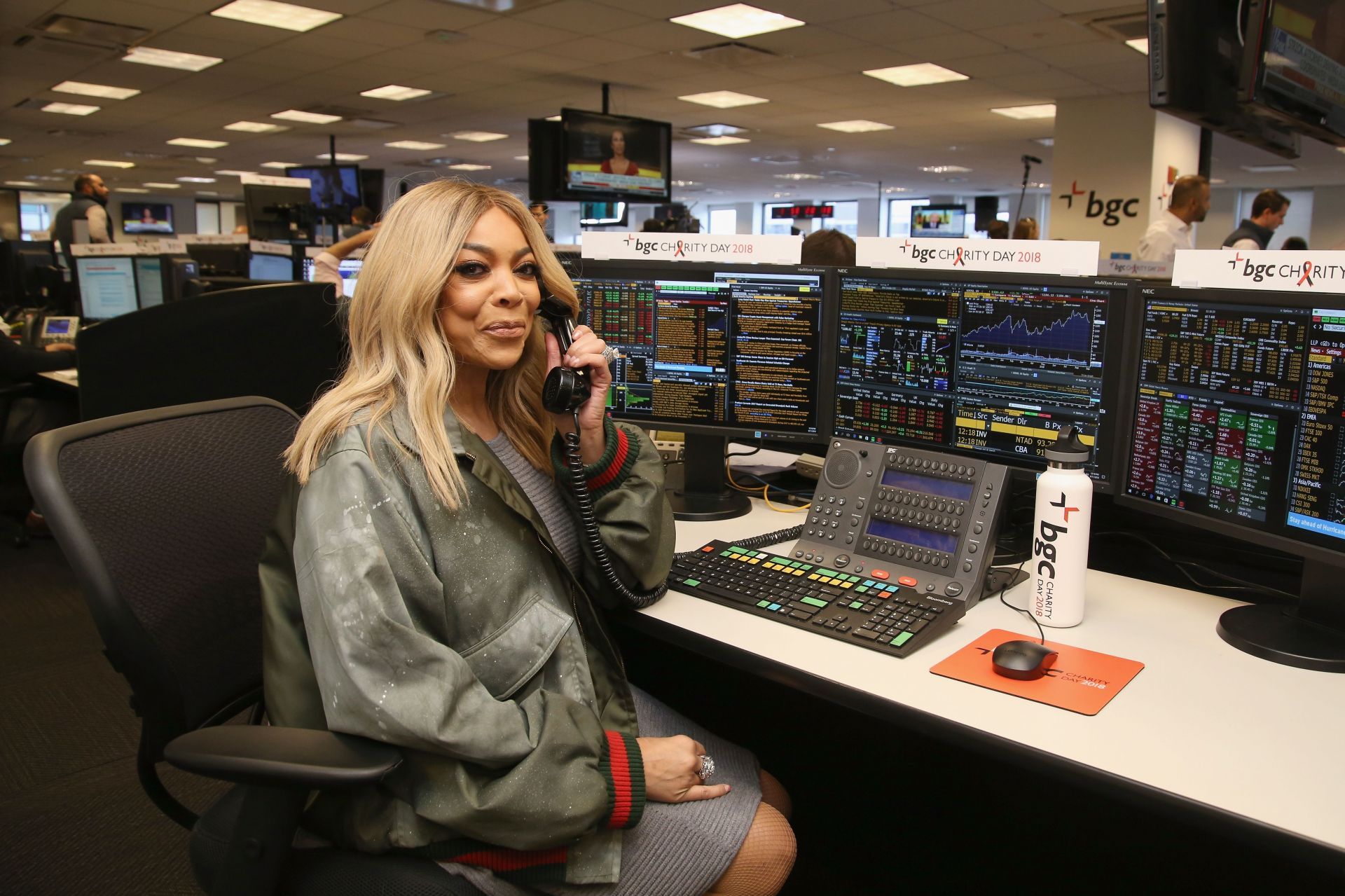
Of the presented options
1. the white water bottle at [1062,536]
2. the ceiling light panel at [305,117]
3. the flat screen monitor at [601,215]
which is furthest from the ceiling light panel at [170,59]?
the white water bottle at [1062,536]

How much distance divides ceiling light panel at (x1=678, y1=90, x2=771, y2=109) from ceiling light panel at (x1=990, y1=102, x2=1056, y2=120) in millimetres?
2332

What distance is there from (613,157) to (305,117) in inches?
167

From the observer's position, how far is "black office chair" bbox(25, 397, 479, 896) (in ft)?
3.23

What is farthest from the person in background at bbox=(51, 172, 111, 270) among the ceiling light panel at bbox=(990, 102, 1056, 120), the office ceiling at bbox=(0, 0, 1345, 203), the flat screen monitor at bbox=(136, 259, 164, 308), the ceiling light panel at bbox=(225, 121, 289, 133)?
the ceiling light panel at bbox=(990, 102, 1056, 120)

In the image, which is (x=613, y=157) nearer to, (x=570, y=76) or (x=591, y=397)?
(x=570, y=76)

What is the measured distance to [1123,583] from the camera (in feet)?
5.01

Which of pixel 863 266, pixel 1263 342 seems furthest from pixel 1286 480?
pixel 863 266

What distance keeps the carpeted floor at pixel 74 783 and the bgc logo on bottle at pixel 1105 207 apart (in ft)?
26.1

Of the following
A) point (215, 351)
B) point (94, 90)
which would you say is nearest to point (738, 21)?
point (215, 351)

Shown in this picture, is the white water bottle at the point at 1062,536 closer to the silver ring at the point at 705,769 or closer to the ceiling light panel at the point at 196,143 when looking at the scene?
the silver ring at the point at 705,769

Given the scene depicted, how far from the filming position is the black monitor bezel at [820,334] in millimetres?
1777

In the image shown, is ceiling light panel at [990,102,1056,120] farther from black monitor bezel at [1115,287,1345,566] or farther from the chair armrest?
the chair armrest

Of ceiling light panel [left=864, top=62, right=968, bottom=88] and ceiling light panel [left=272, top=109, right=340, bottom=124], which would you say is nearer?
ceiling light panel [left=864, top=62, right=968, bottom=88]

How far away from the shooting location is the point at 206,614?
1.23 metres
